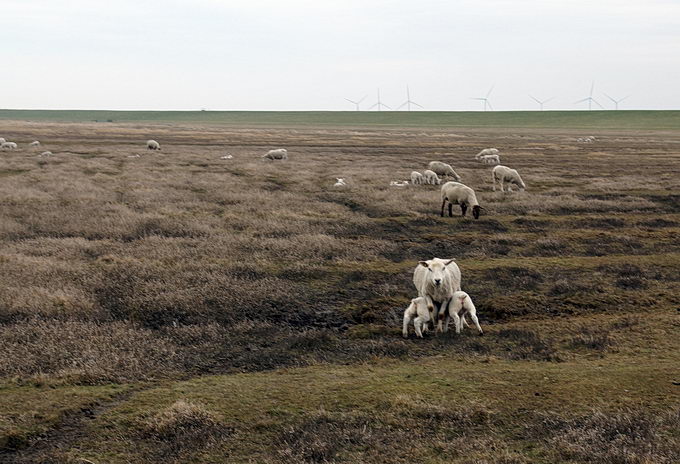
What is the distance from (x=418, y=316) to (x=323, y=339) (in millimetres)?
2182

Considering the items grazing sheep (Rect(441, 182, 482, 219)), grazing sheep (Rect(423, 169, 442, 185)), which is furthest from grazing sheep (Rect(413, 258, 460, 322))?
grazing sheep (Rect(423, 169, 442, 185))

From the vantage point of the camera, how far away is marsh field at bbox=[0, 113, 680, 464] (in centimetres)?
851

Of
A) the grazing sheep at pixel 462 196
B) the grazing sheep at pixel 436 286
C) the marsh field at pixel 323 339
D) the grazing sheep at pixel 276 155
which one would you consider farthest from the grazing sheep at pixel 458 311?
the grazing sheep at pixel 276 155

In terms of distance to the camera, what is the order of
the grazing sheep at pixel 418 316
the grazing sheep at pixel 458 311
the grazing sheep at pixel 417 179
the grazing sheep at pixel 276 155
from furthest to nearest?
the grazing sheep at pixel 276 155 → the grazing sheep at pixel 417 179 → the grazing sheep at pixel 458 311 → the grazing sheep at pixel 418 316

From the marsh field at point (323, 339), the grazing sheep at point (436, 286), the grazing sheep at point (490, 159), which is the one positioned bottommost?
the marsh field at point (323, 339)

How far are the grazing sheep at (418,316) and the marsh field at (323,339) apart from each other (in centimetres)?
38

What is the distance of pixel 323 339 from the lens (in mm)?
12531

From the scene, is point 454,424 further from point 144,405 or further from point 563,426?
point 144,405

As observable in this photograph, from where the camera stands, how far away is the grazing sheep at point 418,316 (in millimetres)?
12719

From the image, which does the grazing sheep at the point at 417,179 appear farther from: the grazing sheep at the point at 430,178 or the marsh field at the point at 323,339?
the marsh field at the point at 323,339

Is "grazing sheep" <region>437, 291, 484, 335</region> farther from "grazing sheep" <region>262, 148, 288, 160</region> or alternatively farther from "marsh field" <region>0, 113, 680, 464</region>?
"grazing sheep" <region>262, 148, 288, 160</region>

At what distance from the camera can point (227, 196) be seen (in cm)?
3106

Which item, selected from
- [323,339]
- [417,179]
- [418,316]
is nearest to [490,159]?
[417,179]

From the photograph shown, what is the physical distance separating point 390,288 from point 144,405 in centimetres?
815
